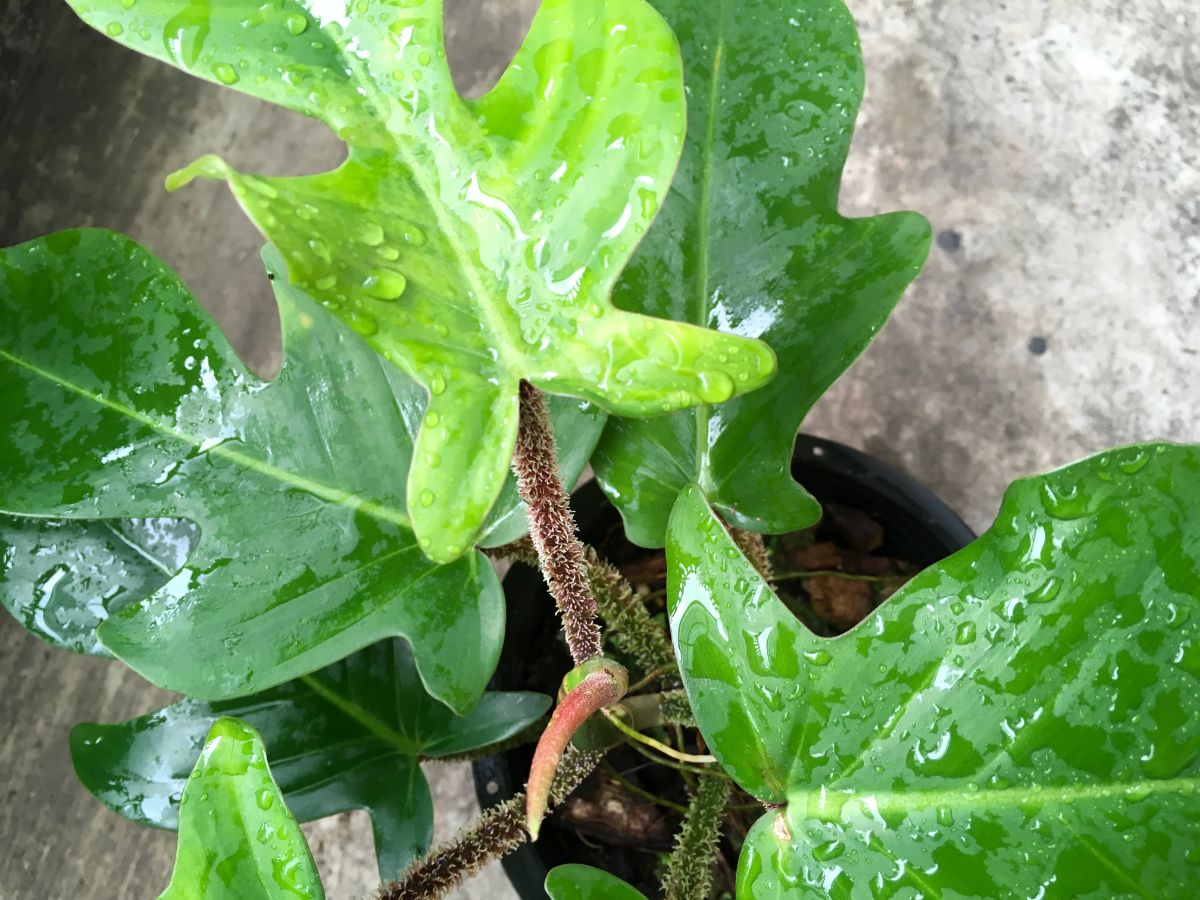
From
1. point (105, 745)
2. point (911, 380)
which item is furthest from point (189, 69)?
point (911, 380)

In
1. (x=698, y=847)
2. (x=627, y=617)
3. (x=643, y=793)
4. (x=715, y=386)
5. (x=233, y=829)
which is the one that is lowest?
(x=643, y=793)

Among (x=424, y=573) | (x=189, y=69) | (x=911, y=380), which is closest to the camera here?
(x=189, y=69)

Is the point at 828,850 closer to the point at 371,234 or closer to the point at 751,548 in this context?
the point at 751,548

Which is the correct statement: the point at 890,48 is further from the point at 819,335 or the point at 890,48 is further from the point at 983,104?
the point at 819,335

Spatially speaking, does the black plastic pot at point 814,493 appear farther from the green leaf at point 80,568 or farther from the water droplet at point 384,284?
the water droplet at point 384,284

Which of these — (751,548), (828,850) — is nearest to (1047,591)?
(828,850)

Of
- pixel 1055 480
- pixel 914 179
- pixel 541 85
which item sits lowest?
pixel 914 179

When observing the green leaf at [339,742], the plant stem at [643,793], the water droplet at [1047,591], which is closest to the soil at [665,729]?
the plant stem at [643,793]
